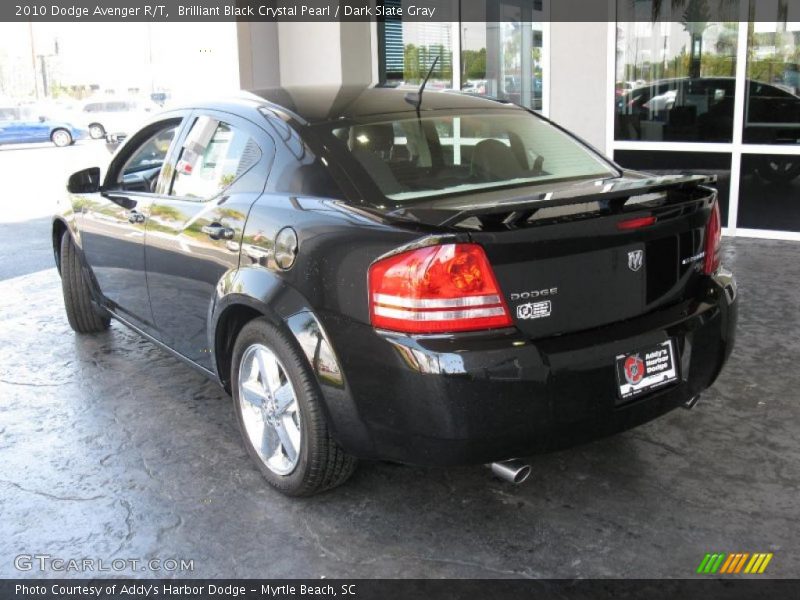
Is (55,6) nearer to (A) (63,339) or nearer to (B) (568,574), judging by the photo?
(A) (63,339)

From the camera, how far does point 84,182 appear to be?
15.6 feet

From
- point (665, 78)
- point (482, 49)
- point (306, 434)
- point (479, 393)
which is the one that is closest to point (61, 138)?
point (482, 49)

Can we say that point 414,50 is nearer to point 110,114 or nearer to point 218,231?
point 218,231

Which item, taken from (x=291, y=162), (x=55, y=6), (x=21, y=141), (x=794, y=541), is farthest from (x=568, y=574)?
(x=21, y=141)

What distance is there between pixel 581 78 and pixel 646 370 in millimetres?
6161

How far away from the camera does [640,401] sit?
2.85m

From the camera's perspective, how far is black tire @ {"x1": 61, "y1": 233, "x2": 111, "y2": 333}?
522 cm

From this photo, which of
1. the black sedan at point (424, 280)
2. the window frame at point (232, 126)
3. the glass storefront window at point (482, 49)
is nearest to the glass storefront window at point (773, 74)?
the glass storefront window at point (482, 49)

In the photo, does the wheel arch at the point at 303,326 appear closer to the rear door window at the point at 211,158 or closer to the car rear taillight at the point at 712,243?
the rear door window at the point at 211,158

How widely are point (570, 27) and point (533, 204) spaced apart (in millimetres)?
6196

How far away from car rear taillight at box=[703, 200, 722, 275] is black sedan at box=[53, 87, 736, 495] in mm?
15

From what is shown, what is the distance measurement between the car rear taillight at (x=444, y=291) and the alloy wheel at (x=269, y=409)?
676mm

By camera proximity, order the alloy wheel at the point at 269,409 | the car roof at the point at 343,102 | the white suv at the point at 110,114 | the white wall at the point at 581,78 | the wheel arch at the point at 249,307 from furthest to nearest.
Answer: the white suv at the point at 110,114 → the white wall at the point at 581,78 → the car roof at the point at 343,102 → the alloy wheel at the point at 269,409 → the wheel arch at the point at 249,307

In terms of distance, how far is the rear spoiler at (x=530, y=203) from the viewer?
263cm
